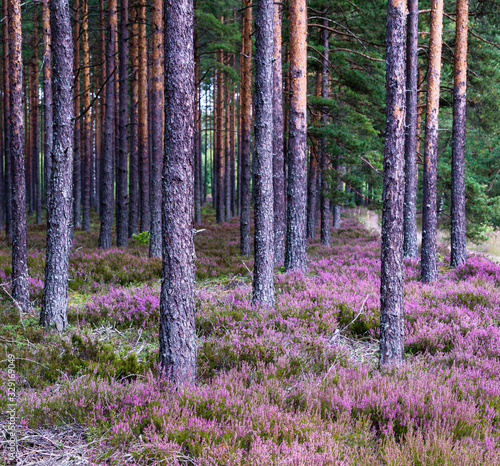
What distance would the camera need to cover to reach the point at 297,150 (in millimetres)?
10398

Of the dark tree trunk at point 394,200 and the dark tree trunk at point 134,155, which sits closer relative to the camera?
the dark tree trunk at point 394,200

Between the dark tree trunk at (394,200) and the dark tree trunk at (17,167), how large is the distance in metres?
6.03

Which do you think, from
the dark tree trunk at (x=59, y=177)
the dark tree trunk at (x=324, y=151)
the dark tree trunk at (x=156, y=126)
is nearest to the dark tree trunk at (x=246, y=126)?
the dark tree trunk at (x=324, y=151)

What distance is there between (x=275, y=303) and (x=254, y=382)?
123 inches

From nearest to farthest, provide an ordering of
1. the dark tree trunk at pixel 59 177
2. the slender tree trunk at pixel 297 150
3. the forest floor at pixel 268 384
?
Answer: the forest floor at pixel 268 384 < the dark tree trunk at pixel 59 177 < the slender tree trunk at pixel 297 150

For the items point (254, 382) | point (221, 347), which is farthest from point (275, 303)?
point (254, 382)

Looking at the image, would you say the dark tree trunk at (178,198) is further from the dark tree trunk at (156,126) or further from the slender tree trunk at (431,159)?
the dark tree trunk at (156,126)

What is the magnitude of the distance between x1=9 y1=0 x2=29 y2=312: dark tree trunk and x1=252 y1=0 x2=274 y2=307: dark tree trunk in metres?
4.15

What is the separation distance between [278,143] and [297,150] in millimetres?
1615

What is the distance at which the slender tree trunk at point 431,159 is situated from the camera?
9.79m

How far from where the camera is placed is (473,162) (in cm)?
2441

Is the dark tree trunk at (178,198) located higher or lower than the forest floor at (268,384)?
higher

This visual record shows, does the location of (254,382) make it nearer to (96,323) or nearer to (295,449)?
(295,449)

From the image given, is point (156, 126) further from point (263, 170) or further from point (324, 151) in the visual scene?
point (263, 170)
